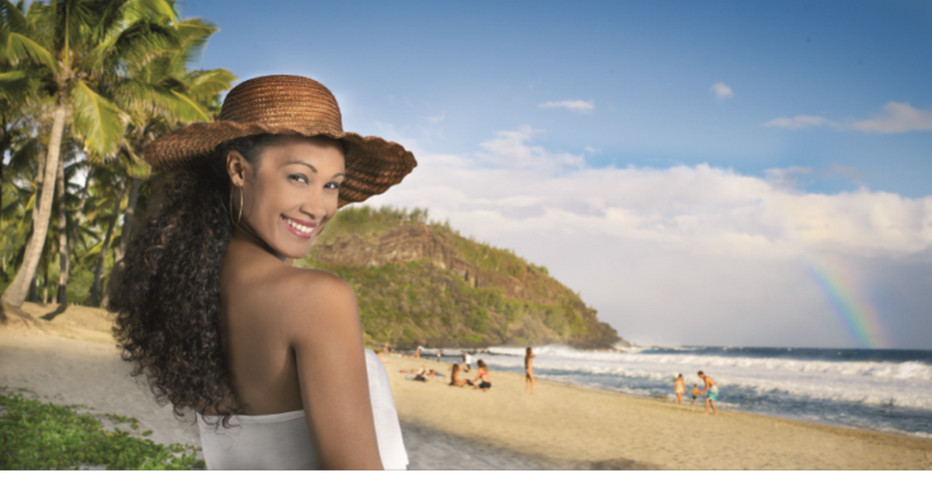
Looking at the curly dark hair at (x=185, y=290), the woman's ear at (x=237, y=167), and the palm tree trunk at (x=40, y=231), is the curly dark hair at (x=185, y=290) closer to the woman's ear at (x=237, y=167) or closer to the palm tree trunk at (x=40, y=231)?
the woman's ear at (x=237, y=167)

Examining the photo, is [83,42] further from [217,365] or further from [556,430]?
[217,365]

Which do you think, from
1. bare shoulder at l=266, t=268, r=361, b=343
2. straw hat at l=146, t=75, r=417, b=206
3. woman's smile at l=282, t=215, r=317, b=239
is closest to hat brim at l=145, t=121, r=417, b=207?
straw hat at l=146, t=75, r=417, b=206

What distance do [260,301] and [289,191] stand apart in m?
0.26

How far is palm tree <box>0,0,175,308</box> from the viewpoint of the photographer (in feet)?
46.5

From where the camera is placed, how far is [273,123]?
1155 mm

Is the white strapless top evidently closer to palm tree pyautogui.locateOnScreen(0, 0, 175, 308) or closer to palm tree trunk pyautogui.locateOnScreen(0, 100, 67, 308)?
palm tree pyautogui.locateOnScreen(0, 0, 175, 308)

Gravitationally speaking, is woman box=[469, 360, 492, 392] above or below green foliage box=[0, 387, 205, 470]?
below

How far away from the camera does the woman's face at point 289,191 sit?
1140 millimetres

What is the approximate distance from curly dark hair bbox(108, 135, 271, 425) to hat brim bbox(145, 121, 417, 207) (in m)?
0.04

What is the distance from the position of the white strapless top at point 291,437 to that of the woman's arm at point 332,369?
120mm

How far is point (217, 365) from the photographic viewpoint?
1.08 metres

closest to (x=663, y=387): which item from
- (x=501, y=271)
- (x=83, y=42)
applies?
(x=83, y=42)

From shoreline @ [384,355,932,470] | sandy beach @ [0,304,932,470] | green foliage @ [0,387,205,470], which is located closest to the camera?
green foliage @ [0,387,205,470]

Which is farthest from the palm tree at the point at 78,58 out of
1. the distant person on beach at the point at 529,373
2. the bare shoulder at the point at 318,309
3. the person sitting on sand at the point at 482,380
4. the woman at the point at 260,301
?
the bare shoulder at the point at 318,309
